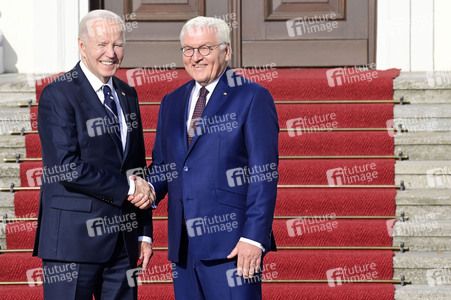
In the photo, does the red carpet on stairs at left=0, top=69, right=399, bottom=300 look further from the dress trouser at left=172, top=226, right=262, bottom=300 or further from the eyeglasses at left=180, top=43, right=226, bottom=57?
the eyeglasses at left=180, top=43, right=226, bottom=57

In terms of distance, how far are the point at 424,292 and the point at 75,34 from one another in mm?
3734

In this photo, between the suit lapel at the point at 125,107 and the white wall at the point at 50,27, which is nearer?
the suit lapel at the point at 125,107

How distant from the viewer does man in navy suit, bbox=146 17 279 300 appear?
3.39 metres

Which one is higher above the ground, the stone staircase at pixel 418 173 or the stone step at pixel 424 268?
the stone staircase at pixel 418 173

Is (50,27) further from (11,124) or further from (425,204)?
(425,204)

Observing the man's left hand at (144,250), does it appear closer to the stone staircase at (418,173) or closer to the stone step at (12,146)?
the stone staircase at (418,173)

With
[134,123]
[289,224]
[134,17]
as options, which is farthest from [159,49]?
[134,123]

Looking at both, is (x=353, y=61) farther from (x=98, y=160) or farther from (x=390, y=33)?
(x=98, y=160)

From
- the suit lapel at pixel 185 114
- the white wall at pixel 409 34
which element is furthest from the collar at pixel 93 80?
the white wall at pixel 409 34

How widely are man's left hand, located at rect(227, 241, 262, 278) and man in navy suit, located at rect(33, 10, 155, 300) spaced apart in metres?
0.46

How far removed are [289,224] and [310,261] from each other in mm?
321

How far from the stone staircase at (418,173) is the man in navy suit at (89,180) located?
2.16m

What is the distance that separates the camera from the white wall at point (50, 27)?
7090 mm

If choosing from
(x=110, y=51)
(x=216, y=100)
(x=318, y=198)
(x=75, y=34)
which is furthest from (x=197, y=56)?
(x=75, y=34)
